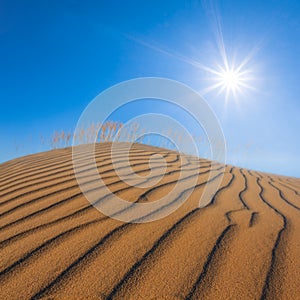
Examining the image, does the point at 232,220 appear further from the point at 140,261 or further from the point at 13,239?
the point at 13,239

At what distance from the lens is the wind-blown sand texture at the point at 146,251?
0.85 m

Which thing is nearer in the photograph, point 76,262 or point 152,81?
point 76,262

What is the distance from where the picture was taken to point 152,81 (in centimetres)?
395

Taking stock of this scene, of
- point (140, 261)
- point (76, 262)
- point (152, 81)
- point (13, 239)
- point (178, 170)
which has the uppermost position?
point (152, 81)

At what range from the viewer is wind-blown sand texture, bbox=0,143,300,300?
853 millimetres

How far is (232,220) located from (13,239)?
1.17 metres

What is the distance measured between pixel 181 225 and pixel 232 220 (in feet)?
1.08

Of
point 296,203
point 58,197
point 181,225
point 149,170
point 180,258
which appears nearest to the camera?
point 180,258

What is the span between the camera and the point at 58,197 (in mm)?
1653

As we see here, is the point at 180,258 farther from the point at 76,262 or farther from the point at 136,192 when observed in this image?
the point at 136,192

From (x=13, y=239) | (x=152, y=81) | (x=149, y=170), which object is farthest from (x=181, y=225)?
(x=152, y=81)

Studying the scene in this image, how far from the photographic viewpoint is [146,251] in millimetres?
1067

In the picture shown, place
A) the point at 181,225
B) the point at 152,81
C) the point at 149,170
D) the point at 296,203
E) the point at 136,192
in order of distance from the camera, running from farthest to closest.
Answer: the point at 152,81 < the point at 149,170 < the point at 296,203 < the point at 136,192 < the point at 181,225

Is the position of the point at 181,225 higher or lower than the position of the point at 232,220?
lower
